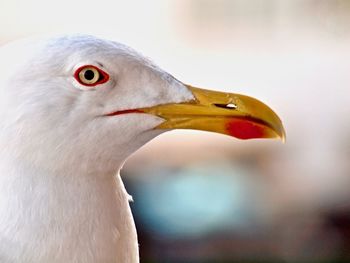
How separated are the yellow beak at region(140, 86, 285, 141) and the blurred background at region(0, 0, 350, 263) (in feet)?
3.49

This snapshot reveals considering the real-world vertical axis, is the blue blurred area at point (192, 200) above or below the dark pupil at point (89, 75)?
below

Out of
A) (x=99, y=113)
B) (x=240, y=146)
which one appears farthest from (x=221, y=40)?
(x=99, y=113)

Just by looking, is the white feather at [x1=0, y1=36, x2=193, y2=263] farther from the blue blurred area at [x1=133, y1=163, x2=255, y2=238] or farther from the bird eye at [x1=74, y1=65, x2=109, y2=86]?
the blue blurred area at [x1=133, y1=163, x2=255, y2=238]

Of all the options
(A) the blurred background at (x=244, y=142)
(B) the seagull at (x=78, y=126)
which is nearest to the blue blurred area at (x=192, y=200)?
(A) the blurred background at (x=244, y=142)

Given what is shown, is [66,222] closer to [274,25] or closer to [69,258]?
[69,258]

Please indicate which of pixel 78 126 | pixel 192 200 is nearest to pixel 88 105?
pixel 78 126

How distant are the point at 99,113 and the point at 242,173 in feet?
4.25

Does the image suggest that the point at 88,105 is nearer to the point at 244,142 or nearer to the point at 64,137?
the point at 64,137

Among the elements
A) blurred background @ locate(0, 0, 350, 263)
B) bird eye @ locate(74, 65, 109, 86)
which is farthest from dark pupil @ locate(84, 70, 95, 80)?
blurred background @ locate(0, 0, 350, 263)

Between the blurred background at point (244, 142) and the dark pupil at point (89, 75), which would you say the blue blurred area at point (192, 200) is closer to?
the blurred background at point (244, 142)

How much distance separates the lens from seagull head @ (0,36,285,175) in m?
0.62

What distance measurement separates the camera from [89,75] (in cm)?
62

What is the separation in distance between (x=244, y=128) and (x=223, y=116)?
2 cm

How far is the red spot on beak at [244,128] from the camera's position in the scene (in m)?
0.65
